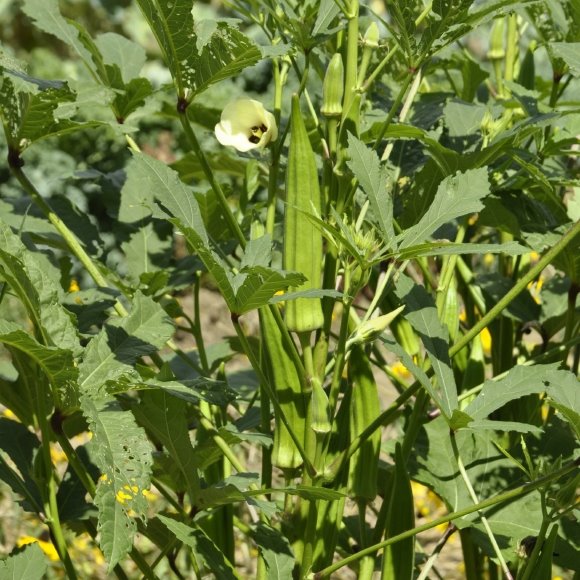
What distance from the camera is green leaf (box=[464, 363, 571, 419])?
0.89 meters

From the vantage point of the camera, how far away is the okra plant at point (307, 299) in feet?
2.74

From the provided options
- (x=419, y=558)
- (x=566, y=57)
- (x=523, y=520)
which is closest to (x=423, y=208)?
(x=566, y=57)

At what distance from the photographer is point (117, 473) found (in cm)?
77

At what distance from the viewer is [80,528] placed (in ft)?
3.84

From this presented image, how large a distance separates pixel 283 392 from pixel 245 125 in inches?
10.4

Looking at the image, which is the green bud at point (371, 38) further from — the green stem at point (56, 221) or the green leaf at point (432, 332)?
the green stem at point (56, 221)

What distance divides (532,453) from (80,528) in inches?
21.7

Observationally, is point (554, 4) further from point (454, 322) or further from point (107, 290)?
point (107, 290)

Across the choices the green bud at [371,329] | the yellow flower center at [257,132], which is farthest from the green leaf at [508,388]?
the yellow flower center at [257,132]

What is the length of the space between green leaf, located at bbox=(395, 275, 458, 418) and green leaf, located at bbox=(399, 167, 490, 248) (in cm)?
12

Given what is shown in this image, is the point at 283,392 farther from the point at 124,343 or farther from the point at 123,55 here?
the point at 123,55

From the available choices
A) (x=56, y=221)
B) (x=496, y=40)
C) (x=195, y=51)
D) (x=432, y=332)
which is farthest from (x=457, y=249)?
(x=496, y=40)

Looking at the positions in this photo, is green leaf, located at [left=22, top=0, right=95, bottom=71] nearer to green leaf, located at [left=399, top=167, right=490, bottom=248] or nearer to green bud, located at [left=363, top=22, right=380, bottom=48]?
green bud, located at [left=363, top=22, right=380, bottom=48]

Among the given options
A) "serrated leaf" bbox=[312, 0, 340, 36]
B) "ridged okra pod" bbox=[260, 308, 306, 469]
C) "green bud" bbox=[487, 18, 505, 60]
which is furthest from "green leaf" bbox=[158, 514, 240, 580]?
"green bud" bbox=[487, 18, 505, 60]
